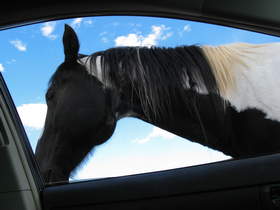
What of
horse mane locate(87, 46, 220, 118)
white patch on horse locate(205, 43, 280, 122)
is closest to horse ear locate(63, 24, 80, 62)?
horse mane locate(87, 46, 220, 118)

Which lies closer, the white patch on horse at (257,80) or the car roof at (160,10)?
the car roof at (160,10)

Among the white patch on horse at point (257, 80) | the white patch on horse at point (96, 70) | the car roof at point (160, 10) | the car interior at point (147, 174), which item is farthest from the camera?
the white patch on horse at point (96, 70)

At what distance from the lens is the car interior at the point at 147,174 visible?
110 cm

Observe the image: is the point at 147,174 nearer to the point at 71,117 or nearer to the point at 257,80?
the point at 71,117

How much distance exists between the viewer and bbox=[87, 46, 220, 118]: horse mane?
157cm

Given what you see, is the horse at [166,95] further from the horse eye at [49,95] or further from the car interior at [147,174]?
the car interior at [147,174]

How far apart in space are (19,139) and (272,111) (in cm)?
105

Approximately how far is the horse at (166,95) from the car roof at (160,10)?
0.46 feet

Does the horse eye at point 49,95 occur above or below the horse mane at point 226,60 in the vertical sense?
below

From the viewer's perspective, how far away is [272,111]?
148cm

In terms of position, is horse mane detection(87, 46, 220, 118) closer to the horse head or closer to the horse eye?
the horse head

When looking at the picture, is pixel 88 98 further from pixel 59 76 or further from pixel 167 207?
pixel 167 207

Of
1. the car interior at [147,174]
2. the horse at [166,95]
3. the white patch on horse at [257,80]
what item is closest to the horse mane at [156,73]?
the horse at [166,95]

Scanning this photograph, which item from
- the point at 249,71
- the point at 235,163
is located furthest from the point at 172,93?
the point at 235,163
